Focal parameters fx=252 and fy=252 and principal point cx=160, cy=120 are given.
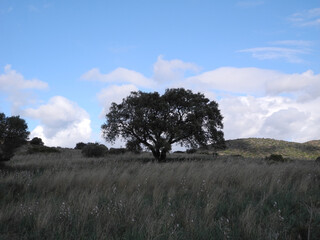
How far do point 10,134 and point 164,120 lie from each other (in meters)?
14.6

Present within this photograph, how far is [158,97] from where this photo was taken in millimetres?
29141

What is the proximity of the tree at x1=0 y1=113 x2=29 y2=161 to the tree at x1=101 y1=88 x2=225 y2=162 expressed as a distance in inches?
373

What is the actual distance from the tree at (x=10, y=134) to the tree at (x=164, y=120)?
9.47 metres

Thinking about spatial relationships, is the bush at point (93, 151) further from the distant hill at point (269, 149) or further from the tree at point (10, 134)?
the distant hill at point (269, 149)

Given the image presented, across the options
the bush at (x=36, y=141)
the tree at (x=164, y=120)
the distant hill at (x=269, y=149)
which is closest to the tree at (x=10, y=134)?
the tree at (x=164, y=120)

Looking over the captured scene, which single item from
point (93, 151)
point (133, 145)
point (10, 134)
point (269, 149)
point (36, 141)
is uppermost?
point (36, 141)

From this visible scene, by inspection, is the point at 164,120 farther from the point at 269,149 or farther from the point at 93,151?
the point at 269,149

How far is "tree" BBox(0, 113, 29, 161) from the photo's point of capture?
1988cm

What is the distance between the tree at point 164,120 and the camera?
89.7ft

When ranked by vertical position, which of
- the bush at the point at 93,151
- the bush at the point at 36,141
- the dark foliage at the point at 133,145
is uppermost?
the bush at the point at 36,141

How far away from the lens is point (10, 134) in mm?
20078

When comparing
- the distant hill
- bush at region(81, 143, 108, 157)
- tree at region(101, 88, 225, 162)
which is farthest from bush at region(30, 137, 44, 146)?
the distant hill

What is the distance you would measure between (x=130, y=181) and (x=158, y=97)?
879 inches

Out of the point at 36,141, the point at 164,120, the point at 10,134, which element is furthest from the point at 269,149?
the point at 10,134
